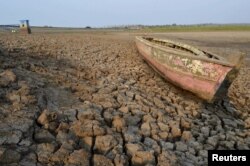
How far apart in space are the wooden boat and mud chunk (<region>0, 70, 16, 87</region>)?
14.2 ft

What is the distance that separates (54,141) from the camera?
462 cm

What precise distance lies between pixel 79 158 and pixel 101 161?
1.08 ft

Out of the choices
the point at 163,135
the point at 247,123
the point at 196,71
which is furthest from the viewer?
the point at 196,71

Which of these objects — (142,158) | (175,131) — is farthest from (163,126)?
(142,158)

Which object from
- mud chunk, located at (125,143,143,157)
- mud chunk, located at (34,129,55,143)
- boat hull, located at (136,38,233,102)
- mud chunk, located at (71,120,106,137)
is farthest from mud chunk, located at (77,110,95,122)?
boat hull, located at (136,38,233,102)

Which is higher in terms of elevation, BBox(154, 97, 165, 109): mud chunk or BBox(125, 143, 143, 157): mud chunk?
BBox(154, 97, 165, 109): mud chunk

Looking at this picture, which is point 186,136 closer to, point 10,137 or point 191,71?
point 191,71

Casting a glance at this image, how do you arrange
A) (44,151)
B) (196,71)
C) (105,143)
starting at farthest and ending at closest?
1. (196,71)
2. (105,143)
3. (44,151)

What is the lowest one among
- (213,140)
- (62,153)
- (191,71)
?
(213,140)

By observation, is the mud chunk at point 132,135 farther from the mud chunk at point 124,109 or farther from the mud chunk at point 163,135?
the mud chunk at point 124,109

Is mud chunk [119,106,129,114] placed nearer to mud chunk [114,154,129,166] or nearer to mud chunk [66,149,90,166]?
mud chunk [114,154,129,166]

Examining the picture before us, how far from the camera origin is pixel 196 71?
7.75 metres

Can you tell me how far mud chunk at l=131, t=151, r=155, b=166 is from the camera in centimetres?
470

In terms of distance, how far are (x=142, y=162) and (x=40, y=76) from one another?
3.29m
